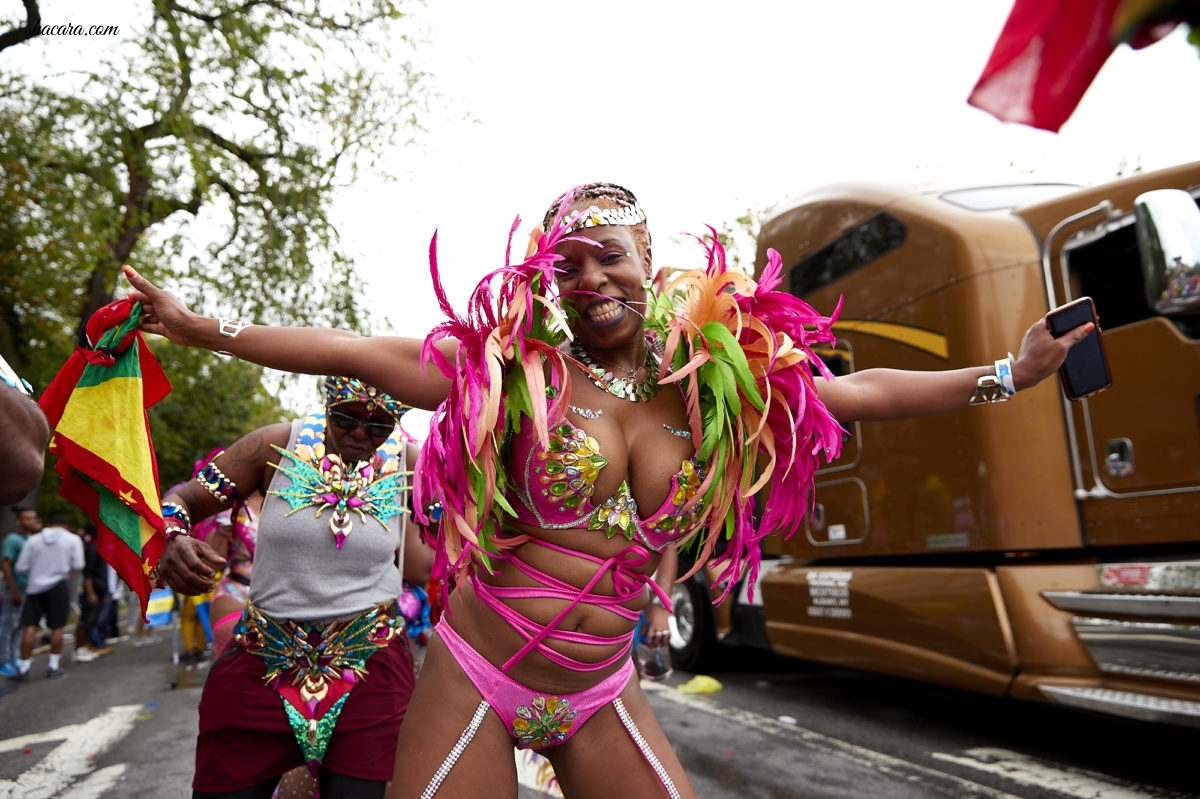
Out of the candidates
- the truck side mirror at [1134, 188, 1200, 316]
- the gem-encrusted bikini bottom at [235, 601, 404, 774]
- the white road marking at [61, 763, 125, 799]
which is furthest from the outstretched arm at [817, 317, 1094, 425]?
the white road marking at [61, 763, 125, 799]

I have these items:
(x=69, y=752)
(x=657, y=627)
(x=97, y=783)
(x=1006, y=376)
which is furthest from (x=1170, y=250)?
(x=69, y=752)

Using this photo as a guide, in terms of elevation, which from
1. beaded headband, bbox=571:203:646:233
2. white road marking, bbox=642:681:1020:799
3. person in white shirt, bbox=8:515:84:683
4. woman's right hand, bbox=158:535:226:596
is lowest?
white road marking, bbox=642:681:1020:799

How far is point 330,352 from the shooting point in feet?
6.88

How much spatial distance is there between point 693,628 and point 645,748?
5.94 m

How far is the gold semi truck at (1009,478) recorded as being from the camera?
4.08 metres

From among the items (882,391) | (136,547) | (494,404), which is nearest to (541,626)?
(494,404)

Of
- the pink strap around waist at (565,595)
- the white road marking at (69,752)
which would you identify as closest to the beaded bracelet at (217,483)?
the pink strap around waist at (565,595)

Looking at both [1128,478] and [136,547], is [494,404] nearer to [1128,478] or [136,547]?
[136,547]

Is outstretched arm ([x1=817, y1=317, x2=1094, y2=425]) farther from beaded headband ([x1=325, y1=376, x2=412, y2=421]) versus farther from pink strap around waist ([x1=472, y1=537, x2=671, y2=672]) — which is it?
beaded headband ([x1=325, y1=376, x2=412, y2=421])

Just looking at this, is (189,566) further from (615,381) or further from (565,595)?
(615,381)

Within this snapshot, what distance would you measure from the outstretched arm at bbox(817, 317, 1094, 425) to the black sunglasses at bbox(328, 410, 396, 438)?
149 cm

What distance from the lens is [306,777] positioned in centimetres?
334

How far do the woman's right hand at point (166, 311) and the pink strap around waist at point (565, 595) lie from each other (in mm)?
904

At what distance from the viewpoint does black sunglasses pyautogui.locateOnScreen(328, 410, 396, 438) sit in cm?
310
